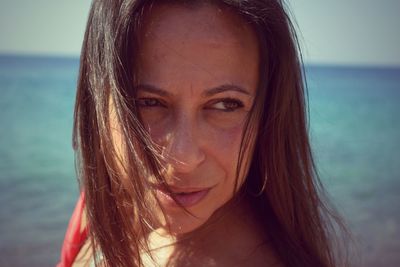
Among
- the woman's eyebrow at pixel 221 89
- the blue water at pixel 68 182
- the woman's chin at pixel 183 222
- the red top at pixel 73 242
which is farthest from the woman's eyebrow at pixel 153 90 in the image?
the blue water at pixel 68 182

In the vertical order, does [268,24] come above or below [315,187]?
above

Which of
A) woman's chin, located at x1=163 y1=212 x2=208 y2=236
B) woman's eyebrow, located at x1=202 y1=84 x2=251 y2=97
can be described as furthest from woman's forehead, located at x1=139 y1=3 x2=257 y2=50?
woman's chin, located at x1=163 y1=212 x2=208 y2=236

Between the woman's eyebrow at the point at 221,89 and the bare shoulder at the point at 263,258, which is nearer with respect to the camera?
the woman's eyebrow at the point at 221,89

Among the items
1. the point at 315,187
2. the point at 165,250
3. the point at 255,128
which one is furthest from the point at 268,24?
the point at 165,250

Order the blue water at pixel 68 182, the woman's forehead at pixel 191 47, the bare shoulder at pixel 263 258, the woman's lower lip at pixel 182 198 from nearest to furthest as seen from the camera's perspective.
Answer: the woman's forehead at pixel 191 47, the woman's lower lip at pixel 182 198, the bare shoulder at pixel 263 258, the blue water at pixel 68 182

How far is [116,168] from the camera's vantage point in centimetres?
163

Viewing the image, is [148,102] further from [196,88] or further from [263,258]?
[263,258]

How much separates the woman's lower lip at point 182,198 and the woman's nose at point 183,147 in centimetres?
10

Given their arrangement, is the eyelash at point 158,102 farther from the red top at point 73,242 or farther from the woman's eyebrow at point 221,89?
the red top at point 73,242

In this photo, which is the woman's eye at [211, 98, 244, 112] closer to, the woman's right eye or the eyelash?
the eyelash

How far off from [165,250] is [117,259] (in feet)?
0.60

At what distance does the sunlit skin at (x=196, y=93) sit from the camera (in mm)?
1397

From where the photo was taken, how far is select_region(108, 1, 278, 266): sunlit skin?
1.40 metres

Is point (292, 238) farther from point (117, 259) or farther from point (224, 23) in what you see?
point (224, 23)
